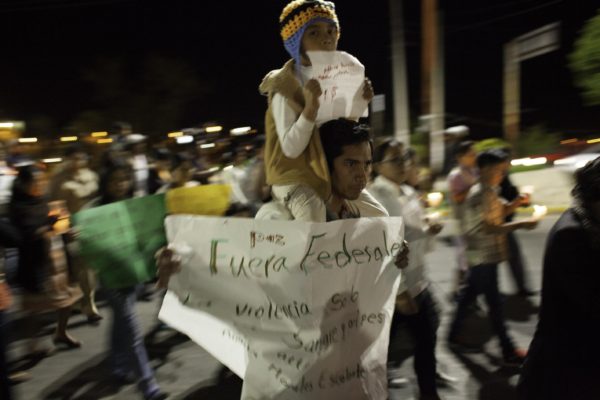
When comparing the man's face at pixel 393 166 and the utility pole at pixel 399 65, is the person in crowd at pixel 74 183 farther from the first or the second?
the utility pole at pixel 399 65

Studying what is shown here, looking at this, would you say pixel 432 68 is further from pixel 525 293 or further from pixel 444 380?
pixel 444 380

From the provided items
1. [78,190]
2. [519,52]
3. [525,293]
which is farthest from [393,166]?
[519,52]

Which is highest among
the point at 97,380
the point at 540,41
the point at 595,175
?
the point at 540,41

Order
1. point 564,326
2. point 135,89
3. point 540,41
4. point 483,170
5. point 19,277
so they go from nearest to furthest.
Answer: point 564,326, point 483,170, point 19,277, point 540,41, point 135,89

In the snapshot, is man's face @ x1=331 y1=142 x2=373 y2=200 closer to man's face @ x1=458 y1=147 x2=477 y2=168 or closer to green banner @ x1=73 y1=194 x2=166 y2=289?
green banner @ x1=73 y1=194 x2=166 y2=289

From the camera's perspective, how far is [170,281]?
2041 millimetres

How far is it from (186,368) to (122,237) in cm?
173

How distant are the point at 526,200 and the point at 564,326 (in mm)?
2764

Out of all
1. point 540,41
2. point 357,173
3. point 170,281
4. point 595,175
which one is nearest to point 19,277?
point 170,281

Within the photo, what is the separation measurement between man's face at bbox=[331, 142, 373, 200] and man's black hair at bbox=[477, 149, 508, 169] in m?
2.28

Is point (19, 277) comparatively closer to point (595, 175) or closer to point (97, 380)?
point (97, 380)

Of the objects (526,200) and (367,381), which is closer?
(367,381)

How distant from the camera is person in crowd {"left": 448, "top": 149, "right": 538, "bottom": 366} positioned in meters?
4.05

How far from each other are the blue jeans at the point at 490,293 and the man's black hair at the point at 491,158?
829 mm
